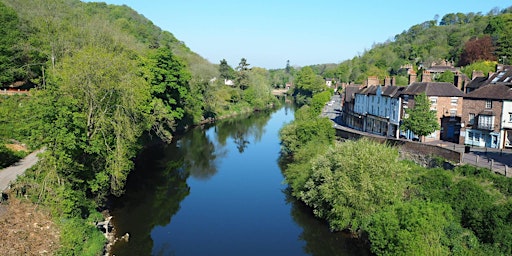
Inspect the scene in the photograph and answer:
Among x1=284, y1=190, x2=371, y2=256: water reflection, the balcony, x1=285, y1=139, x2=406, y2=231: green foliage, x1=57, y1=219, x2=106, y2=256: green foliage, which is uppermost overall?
the balcony

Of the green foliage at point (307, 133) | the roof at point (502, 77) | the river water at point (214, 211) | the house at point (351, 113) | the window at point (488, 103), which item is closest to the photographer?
the river water at point (214, 211)

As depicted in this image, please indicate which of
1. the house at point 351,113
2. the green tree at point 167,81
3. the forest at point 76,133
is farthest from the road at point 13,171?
the house at point 351,113

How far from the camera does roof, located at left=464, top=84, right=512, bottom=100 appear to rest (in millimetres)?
31438

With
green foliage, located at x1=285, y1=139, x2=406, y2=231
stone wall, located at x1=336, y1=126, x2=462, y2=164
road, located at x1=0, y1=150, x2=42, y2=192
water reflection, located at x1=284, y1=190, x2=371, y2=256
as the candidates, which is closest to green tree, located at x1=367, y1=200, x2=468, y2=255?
green foliage, located at x1=285, y1=139, x2=406, y2=231

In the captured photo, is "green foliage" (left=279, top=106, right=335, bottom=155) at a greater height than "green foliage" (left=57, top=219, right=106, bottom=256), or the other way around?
"green foliage" (left=279, top=106, right=335, bottom=155)

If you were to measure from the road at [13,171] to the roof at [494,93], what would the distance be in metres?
32.8

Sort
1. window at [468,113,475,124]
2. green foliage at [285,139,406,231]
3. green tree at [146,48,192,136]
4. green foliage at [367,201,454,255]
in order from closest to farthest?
green foliage at [367,201,454,255]
green foliage at [285,139,406,231]
window at [468,113,475,124]
green tree at [146,48,192,136]

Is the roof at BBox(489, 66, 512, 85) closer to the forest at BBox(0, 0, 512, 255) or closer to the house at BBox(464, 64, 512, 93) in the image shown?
the house at BBox(464, 64, 512, 93)

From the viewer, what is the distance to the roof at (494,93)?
3144cm

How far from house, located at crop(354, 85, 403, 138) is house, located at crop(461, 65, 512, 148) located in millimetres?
6198

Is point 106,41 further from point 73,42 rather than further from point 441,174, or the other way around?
point 441,174

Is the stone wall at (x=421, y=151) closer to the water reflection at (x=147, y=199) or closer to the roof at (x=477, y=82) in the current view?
the roof at (x=477, y=82)

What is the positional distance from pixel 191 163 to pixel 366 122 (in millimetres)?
21788

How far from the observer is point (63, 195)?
17.8 metres
